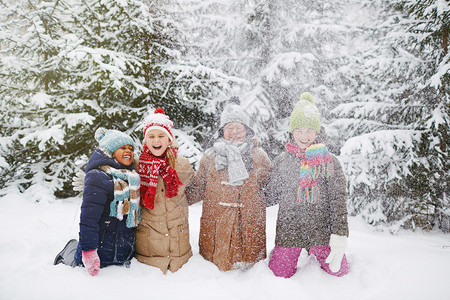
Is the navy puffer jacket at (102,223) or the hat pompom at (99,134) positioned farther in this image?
the hat pompom at (99,134)

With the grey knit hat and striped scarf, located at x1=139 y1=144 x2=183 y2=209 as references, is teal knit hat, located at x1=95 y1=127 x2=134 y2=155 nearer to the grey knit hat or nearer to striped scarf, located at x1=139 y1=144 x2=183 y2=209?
striped scarf, located at x1=139 y1=144 x2=183 y2=209

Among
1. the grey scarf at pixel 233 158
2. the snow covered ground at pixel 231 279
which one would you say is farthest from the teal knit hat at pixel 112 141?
the snow covered ground at pixel 231 279

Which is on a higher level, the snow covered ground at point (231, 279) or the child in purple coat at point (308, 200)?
the child in purple coat at point (308, 200)

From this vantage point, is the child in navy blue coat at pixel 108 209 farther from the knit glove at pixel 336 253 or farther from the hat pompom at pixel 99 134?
the knit glove at pixel 336 253

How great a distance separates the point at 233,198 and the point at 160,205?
868 mm

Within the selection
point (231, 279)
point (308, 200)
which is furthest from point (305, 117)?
point (231, 279)

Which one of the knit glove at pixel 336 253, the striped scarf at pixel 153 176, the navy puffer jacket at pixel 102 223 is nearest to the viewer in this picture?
the navy puffer jacket at pixel 102 223

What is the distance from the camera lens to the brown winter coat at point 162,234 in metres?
3.09

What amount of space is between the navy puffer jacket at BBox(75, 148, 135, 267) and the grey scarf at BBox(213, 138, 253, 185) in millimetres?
1088

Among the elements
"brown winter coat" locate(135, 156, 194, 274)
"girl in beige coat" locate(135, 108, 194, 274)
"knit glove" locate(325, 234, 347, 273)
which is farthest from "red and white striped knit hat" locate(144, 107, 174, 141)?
"knit glove" locate(325, 234, 347, 273)

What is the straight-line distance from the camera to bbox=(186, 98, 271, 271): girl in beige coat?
3150 millimetres

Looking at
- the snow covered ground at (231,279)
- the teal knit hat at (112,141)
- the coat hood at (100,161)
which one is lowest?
the snow covered ground at (231,279)

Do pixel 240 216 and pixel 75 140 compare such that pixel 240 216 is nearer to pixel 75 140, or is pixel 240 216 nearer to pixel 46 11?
pixel 75 140

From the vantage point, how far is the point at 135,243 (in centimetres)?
322
